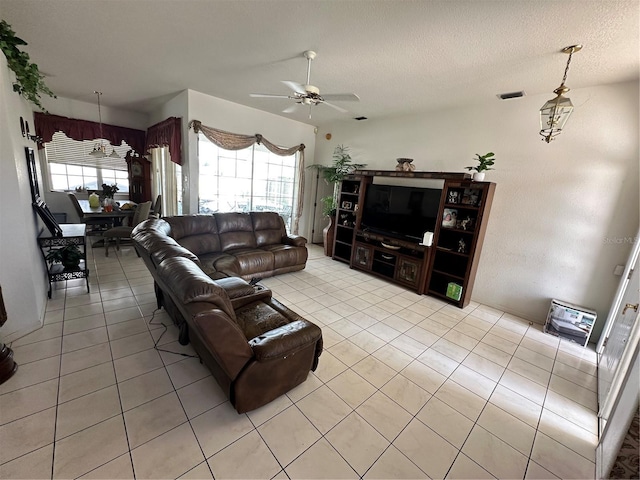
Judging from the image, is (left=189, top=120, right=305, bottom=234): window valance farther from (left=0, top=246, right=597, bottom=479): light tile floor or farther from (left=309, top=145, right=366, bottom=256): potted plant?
(left=0, top=246, right=597, bottom=479): light tile floor

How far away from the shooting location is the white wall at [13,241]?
2.04 metres

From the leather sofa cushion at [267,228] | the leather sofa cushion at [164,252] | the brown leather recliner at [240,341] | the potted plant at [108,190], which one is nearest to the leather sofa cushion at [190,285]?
the brown leather recliner at [240,341]

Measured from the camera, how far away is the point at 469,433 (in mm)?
1710

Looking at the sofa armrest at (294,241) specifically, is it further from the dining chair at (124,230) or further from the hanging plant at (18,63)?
the hanging plant at (18,63)

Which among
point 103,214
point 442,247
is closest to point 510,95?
point 442,247

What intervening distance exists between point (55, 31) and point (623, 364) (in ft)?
18.7

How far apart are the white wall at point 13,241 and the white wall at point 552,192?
4.77 meters

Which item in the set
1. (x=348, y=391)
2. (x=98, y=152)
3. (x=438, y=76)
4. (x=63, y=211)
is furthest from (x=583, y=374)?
(x=63, y=211)

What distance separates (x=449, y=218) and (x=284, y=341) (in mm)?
3045

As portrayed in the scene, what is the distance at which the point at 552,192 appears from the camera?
313 centimetres

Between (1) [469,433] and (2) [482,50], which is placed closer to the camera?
(1) [469,433]

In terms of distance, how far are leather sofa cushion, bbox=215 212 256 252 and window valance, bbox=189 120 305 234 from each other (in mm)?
1425

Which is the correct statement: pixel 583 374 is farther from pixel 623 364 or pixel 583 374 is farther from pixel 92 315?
pixel 92 315

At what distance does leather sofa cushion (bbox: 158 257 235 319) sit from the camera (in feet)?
4.37
